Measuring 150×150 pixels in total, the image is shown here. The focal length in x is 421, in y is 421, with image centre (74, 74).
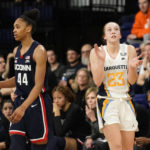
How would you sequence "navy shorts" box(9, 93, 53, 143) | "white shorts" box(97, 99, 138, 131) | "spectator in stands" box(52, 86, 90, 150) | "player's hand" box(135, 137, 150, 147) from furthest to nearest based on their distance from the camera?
"spectator in stands" box(52, 86, 90, 150), "player's hand" box(135, 137, 150, 147), "navy shorts" box(9, 93, 53, 143), "white shorts" box(97, 99, 138, 131)

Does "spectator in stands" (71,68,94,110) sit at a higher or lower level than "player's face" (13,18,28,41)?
lower

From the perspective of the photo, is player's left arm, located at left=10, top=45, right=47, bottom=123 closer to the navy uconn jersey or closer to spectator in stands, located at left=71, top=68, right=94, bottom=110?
the navy uconn jersey

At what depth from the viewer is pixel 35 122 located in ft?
15.3

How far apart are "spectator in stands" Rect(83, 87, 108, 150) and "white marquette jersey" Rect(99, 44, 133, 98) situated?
1.54 m

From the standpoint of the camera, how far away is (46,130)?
15.4 ft

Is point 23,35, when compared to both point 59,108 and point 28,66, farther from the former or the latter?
point 59,108

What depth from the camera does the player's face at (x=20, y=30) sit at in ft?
15.7

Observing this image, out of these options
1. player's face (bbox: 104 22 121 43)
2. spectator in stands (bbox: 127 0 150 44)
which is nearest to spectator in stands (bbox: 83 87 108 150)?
player's face (bbox: 104 22 121 43)

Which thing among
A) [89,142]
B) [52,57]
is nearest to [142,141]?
[89,142]

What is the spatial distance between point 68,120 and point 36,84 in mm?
2130

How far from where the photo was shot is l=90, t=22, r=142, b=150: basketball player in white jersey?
4473 millimetres

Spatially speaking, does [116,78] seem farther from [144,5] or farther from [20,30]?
[144,5]

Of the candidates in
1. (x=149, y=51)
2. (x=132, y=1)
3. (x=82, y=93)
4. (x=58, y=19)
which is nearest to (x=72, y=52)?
(x=82, y=93)

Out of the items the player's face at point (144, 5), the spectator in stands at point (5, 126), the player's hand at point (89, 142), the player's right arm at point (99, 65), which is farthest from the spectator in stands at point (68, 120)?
the player's face at point (144, 5)
